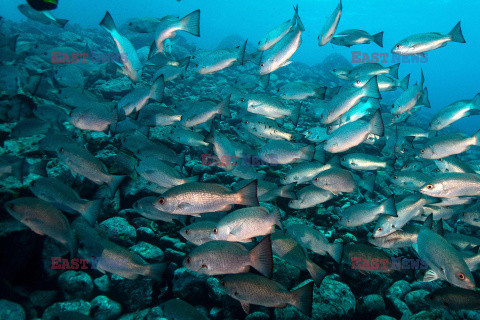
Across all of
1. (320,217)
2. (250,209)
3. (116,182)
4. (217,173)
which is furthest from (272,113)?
(116,182)

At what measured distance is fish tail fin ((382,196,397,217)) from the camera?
3270 millimetres

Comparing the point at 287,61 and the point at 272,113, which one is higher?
the point at 287,61

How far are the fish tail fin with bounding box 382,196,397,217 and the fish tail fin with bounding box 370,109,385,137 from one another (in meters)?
1.06

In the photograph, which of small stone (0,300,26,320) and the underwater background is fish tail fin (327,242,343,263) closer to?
the underwater background

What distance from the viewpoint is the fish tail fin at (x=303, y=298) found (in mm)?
2365

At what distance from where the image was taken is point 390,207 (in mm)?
Answer: 3312

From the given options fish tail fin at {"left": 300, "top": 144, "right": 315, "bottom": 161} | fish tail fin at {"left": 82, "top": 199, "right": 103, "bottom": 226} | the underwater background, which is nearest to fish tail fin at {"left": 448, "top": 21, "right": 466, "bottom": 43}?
the underwater background

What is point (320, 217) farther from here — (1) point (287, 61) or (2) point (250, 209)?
(1) point (287, 61)

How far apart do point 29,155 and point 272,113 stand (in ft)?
14.0

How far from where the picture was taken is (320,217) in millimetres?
4949

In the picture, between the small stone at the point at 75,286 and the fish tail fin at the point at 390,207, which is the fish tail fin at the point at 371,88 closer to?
the fish tail fin at the point at 390,207

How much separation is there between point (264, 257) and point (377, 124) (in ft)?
9.16

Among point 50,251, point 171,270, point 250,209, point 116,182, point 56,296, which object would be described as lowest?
Answer: point 56,296

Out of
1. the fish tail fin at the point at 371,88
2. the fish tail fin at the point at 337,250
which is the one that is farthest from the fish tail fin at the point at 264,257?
the fish tail fin at the point at 371,88
